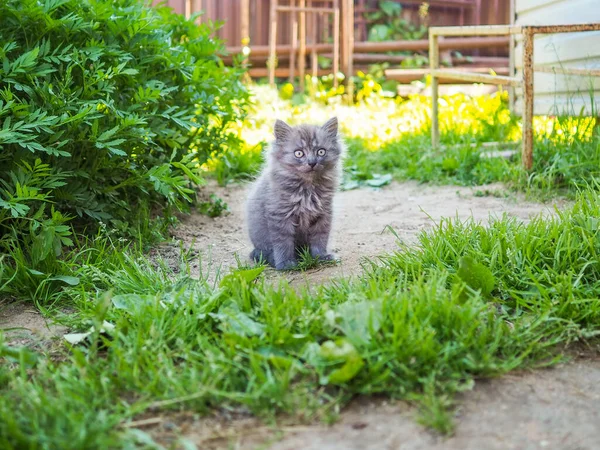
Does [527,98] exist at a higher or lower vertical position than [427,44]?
lower

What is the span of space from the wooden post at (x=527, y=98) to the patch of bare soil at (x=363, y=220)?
0.35 m

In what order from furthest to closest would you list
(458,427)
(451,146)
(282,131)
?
(451,146) → (282,131) → (458,427)

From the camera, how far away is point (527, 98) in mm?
4938

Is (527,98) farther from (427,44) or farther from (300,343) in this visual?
(427,44)

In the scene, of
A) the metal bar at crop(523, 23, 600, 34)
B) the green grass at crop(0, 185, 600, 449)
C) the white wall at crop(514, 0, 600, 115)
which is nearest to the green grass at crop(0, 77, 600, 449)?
the green grass at crop(0, 185, 600, 449)

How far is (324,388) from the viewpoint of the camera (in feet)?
7.33

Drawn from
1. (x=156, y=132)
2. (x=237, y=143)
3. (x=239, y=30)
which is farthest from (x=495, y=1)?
(x=156, y=132)

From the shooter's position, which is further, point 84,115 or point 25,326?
point 84,115

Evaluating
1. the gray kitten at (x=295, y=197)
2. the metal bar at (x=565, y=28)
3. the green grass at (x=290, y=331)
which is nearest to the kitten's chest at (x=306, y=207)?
the gray kitten at (x=295, y=197)

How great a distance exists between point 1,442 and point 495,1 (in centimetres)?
1520

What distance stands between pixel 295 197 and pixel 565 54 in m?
3.74

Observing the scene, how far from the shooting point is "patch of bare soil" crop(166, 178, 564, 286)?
3.79m

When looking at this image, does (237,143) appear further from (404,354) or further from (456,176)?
(404,354)

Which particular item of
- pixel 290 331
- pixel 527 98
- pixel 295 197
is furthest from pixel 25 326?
pixel 527 98
